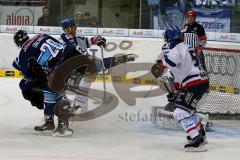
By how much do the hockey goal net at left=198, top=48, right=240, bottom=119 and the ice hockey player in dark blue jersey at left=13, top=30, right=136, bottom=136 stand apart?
2026mm

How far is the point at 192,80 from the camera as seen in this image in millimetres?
5539

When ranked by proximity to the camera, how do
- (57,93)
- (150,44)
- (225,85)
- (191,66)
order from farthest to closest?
(150,44) → (225,85) → (57,93) → (191,66)

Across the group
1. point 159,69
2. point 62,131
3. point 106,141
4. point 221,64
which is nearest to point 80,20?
point 221,64

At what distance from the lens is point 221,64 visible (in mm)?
8023

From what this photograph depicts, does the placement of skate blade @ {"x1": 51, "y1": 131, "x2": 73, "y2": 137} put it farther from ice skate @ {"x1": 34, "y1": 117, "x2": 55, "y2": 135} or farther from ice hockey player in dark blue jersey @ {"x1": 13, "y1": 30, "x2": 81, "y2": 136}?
ice skate @ {"x1": 34, "y1": 117, "x2": 55, "y2": 135}

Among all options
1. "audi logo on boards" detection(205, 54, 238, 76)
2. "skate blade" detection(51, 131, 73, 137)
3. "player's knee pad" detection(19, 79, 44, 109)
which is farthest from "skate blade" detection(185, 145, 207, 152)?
"audi logo on boards" detection(205, 54, 238, 76)

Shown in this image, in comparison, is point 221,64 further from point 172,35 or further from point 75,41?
point 172,35

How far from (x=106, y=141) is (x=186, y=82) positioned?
3.49ft

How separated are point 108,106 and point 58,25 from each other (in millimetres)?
4053

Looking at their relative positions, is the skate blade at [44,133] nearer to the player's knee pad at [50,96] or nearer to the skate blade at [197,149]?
the player's knee pad at [50,96]

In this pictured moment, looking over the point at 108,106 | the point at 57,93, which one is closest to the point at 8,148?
the point at 57,93

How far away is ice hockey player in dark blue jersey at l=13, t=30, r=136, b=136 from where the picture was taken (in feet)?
20.4

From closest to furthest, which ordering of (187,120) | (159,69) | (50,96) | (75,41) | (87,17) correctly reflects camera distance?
(187,120)
(50,96)
(75,41)
(159,69)
(87,17)

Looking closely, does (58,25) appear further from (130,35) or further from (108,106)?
(108,106)
